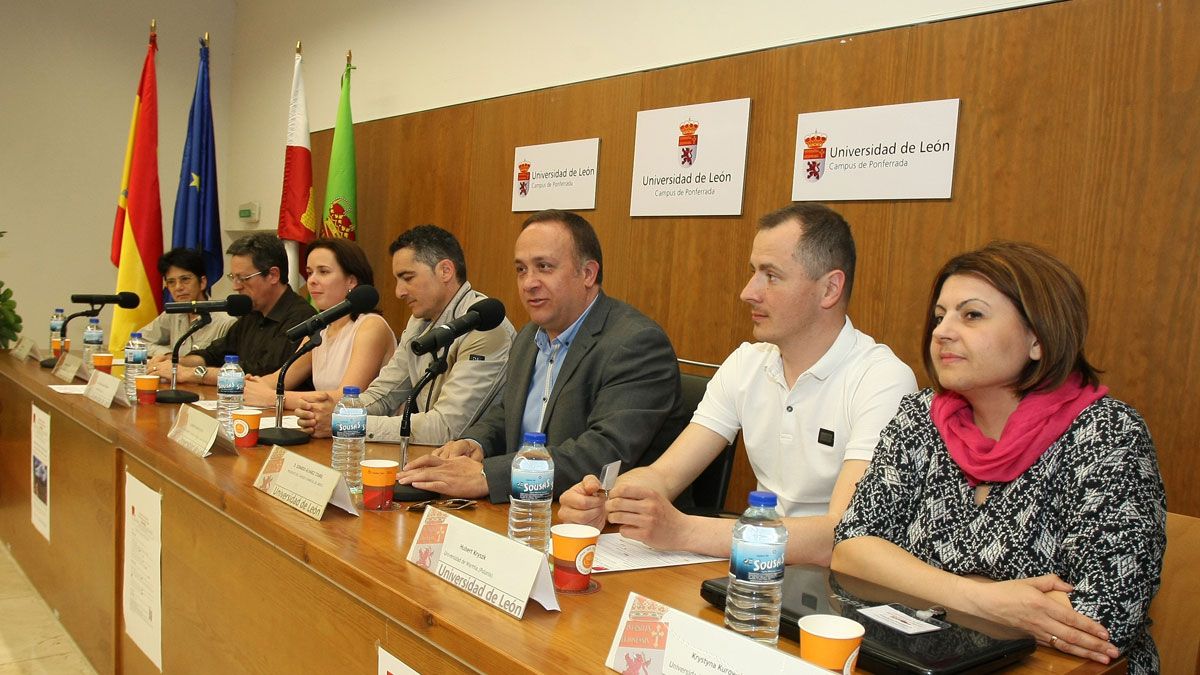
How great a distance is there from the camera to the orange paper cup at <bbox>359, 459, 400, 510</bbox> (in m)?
1.61

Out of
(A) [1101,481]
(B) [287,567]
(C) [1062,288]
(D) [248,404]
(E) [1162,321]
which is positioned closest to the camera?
(A) [1101,481]

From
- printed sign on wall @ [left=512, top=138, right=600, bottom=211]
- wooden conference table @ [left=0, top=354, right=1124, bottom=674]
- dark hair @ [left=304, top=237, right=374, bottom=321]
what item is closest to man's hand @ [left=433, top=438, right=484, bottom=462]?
wooden conference table @ [left=0, top=354, right=1124, bottom=674]

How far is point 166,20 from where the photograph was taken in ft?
20.1

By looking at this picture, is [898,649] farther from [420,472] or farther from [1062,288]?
[420,472]

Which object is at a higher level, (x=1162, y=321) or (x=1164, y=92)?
(x=1164, y=92)

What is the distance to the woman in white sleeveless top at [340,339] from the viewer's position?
3076 millimetres

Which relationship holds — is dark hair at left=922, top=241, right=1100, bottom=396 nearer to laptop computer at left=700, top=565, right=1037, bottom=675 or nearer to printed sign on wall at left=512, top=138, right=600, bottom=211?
laptop computer at left=700, top=565, right=1037, bottom=675

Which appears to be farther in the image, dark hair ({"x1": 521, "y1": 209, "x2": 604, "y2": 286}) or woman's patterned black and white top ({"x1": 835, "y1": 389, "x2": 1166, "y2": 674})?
dark hair ({"x1": 521, "y1": 209, "x2": 604, "y2": 286})

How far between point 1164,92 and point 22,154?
20.4ft

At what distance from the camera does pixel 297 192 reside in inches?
193

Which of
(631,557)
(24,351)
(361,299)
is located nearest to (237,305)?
(361,299)

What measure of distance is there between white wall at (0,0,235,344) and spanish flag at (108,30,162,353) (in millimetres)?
653

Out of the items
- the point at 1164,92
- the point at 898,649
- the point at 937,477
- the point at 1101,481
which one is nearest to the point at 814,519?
the point at 937,477

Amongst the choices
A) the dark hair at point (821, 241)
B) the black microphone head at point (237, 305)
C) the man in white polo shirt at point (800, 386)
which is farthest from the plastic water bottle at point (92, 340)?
the dark hair at point (821, 241)
